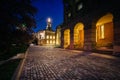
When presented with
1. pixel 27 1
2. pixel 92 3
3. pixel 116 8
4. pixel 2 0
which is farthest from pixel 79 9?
pixel 2 0

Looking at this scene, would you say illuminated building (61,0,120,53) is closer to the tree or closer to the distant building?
the tree

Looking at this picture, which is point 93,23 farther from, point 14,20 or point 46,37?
point 46,37

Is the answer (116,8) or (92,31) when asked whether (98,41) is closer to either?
(92,31)

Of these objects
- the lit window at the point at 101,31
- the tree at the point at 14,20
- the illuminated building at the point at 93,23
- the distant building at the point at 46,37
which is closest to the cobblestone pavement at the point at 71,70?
the tree at the point at 14,20

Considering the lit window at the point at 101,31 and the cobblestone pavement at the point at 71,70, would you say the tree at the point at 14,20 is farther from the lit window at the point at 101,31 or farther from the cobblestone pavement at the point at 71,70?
the lit window at the point at 101,31

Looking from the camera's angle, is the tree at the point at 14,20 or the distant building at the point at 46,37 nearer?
the tree at the point at 14,20

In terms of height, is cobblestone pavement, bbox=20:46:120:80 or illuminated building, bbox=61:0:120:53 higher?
illuminated building, bbox=61:0:120:53

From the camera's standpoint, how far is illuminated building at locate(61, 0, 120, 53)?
14.6 meters

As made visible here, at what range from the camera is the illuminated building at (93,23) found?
47.8ft

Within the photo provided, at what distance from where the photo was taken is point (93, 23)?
61.7 ft

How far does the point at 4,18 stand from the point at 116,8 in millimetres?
12533

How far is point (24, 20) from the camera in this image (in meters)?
7.70

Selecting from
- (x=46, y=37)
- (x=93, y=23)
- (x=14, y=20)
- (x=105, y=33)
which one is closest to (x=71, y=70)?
(x=14, y=20)

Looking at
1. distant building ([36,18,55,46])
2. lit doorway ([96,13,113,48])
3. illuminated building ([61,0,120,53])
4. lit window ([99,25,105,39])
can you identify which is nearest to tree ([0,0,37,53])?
illuminated building ([61,0,120,53])
